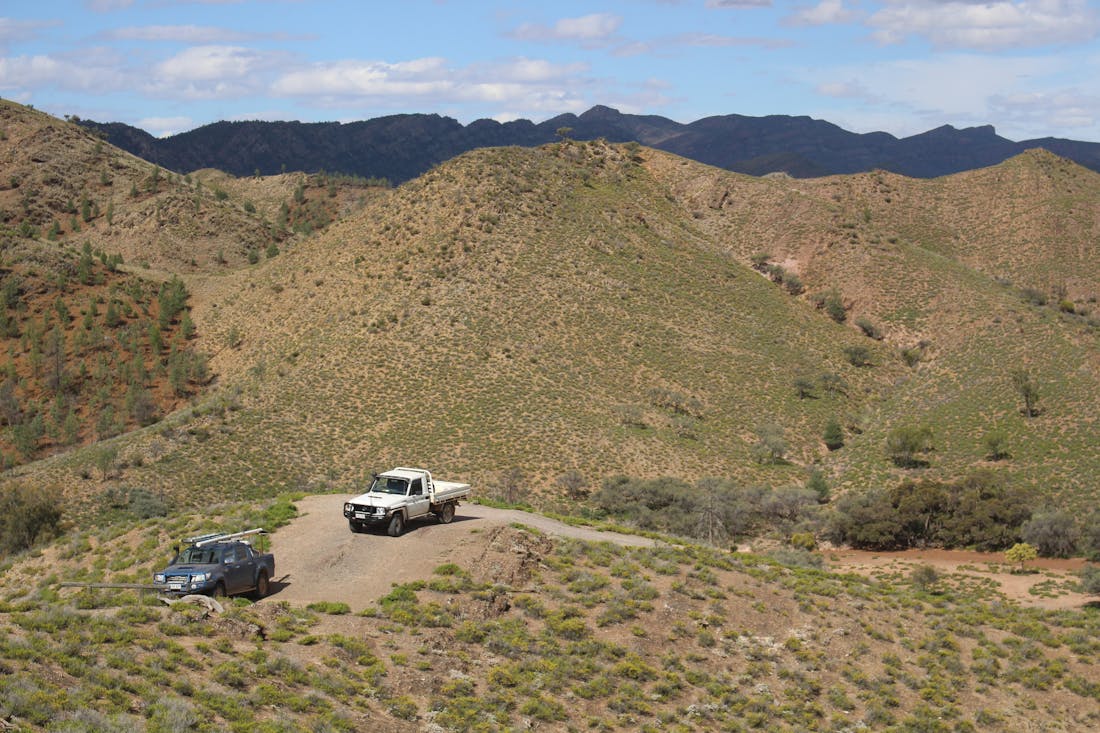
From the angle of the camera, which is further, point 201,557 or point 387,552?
point 387,552

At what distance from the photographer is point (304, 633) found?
18.9m

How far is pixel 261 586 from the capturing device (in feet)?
70.9

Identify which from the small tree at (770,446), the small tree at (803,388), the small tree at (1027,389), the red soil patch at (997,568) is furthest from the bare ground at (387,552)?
the small tree at (803,388)

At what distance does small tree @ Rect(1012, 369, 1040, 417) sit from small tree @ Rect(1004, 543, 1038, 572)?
17525 millimetres

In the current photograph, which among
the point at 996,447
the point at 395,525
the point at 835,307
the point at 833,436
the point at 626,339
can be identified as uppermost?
the point at 835,307

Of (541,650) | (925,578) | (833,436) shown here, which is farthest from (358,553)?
(833,436)

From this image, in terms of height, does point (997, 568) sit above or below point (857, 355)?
below

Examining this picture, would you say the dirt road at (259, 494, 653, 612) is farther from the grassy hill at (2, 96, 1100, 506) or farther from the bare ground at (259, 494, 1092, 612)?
the grassy hill at (2, 96, 1100, 506)

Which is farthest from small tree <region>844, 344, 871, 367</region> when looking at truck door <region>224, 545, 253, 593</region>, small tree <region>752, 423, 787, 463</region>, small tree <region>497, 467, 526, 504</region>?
truck door <region>224, 545, 253, 593</region>

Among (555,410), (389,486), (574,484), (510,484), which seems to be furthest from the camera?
(555,410)

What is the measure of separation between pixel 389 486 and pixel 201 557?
6.82 metres

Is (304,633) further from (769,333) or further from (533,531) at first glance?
(769,333)

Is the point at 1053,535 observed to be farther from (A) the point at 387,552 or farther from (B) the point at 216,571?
(B) the point at 216,571

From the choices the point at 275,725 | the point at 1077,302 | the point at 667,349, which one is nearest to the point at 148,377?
the point at 667,349
